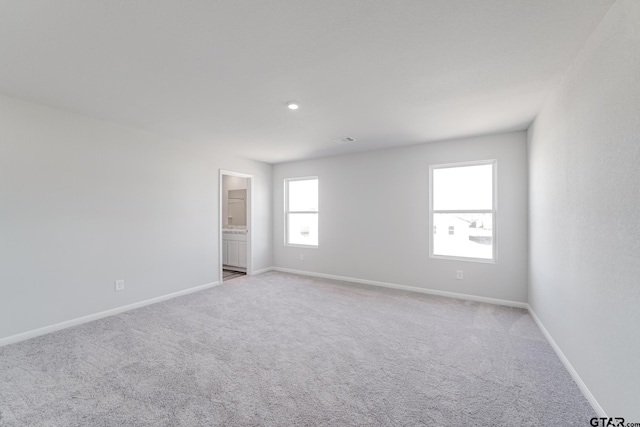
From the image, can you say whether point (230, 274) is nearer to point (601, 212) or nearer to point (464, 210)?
point (464, 210)

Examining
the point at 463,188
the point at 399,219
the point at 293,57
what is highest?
the point at 293,57

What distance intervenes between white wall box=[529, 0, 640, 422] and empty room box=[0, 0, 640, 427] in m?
0.02

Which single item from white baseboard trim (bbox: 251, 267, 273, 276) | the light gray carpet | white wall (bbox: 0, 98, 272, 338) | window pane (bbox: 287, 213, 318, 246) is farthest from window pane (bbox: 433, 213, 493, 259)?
white wall (bbox: 0, 98, 272, 338)

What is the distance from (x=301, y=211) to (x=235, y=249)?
1748 millimetres

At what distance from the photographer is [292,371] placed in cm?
223

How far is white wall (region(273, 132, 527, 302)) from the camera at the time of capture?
12.4ft

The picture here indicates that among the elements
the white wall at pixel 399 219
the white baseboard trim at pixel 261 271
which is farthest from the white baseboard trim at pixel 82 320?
the white wall at pixel 399 219

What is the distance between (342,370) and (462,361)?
108 cm

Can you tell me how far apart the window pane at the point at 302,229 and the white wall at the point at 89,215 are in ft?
6.20

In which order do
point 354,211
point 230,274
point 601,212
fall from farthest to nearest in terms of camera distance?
point 230,274 → point 354,211 → point 601,212

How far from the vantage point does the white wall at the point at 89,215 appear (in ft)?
8.93

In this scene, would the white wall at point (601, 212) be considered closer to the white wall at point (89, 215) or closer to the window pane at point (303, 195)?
the window pane at point (303, 195)

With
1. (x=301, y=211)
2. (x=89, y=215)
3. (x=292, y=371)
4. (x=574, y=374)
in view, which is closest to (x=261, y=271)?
(x=301, y=211)

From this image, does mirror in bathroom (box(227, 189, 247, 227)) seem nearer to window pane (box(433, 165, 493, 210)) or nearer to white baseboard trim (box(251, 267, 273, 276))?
white baseboard trim (box(251, 267, 273, 276))
